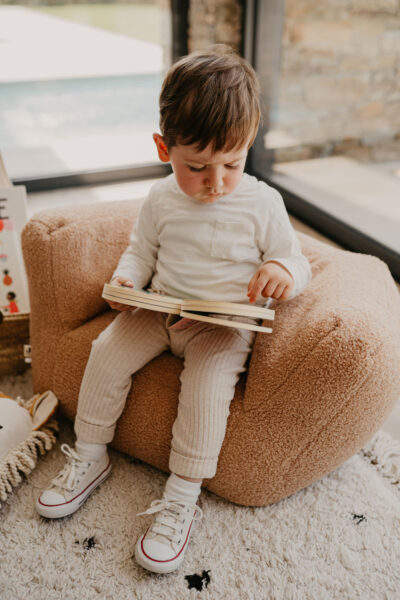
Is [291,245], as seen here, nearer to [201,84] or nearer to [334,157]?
[201,84]

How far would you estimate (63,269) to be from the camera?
1071mm

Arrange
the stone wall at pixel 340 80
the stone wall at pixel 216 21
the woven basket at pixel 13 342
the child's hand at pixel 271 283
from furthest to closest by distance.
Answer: the stone wall at pixel 216 21 < the stone wall at pixel 340 80 < the woven basket at pixel 13 342 < the child's hand at pixel 271 283

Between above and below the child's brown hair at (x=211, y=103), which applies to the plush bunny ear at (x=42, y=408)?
below

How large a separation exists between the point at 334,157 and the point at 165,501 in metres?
1.95

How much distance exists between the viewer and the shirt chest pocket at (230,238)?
3.15ft

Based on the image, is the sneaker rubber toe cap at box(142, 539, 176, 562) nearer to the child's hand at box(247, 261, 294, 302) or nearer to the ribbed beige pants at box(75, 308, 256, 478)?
the ribbed beige pants at box(75, 308, 256, 478)

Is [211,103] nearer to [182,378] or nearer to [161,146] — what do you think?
[161,146]

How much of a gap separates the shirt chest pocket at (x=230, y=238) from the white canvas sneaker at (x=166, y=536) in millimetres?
472

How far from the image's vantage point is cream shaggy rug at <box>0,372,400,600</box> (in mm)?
816

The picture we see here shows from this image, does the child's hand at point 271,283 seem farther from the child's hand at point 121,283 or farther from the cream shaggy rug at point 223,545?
the cream shaggy rug at point 223,545

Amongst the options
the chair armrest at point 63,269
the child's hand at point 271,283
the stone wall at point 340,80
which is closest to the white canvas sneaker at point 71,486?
the chair armrest at point 63,269

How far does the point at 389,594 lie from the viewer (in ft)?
2.64

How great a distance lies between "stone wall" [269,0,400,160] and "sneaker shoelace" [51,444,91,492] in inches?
70.8

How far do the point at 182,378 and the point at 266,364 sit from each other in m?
0.16
